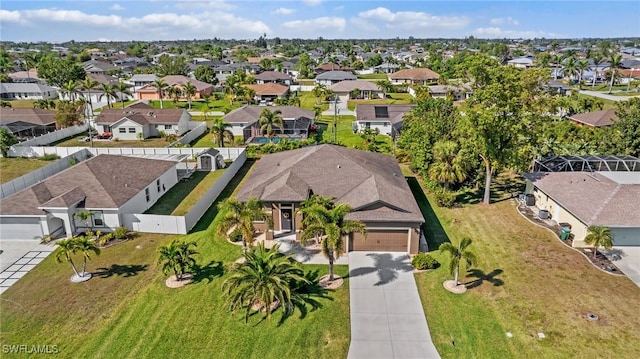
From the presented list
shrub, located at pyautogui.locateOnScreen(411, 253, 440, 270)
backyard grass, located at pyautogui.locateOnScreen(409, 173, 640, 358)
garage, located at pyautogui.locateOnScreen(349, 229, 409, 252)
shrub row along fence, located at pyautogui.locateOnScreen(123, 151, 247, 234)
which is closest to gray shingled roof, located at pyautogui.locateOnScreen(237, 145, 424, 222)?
garage, located at pyautogui.locateOnScreen(349, 229, 409, 252)

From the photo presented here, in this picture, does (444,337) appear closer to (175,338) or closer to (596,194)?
(175,338)

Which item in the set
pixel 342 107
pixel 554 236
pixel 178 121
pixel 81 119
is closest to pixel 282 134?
pixel 178 121

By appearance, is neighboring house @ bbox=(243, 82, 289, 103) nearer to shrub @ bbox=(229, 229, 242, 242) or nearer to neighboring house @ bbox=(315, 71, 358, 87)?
neighboring house @ bbox=(315, 71, 358, 87)

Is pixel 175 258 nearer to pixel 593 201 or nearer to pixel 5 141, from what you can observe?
pixel 593 201

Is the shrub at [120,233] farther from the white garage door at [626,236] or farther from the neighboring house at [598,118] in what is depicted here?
the neighboring house at [598,118]

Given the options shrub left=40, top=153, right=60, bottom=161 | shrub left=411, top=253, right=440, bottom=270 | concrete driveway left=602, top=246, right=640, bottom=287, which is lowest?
concrete driveway left=602, top=246, right=640, bottom=287
